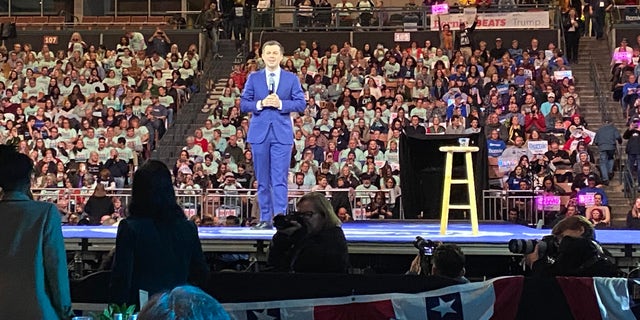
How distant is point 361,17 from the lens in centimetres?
2358

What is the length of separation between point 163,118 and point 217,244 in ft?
38.5

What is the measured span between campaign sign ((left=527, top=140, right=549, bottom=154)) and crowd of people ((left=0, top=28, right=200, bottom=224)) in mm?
6546

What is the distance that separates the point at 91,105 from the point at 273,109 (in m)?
11.9

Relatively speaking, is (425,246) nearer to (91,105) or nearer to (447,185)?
(447,185)

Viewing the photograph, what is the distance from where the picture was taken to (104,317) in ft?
13.4

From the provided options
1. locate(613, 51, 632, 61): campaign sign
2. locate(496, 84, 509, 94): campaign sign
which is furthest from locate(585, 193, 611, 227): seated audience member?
locate(613, 51, 632, 61): campaign sign

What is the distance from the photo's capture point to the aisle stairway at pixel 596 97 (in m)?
16.4

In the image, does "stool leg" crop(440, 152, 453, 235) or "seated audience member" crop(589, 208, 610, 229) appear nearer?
"stool leg" crop(440, 152, 453, 235)

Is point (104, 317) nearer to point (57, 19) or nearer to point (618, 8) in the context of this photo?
point (618, 8)

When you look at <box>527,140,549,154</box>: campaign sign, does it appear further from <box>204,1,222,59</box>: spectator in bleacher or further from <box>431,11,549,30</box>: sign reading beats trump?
<box>204,1,222,59</box>: spectator in bleacher

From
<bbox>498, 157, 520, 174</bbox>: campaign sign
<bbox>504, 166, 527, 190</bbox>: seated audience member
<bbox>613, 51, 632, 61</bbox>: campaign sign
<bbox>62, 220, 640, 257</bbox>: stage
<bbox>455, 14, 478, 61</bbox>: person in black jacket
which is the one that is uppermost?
<bbox>455, 14, 478, 61</bbox>: person in black jacket

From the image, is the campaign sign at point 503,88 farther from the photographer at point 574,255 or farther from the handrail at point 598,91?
the photographer at point 574,255

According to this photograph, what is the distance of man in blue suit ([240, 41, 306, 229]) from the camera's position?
9078 mm

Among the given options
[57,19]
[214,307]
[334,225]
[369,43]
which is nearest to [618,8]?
[369,43]
